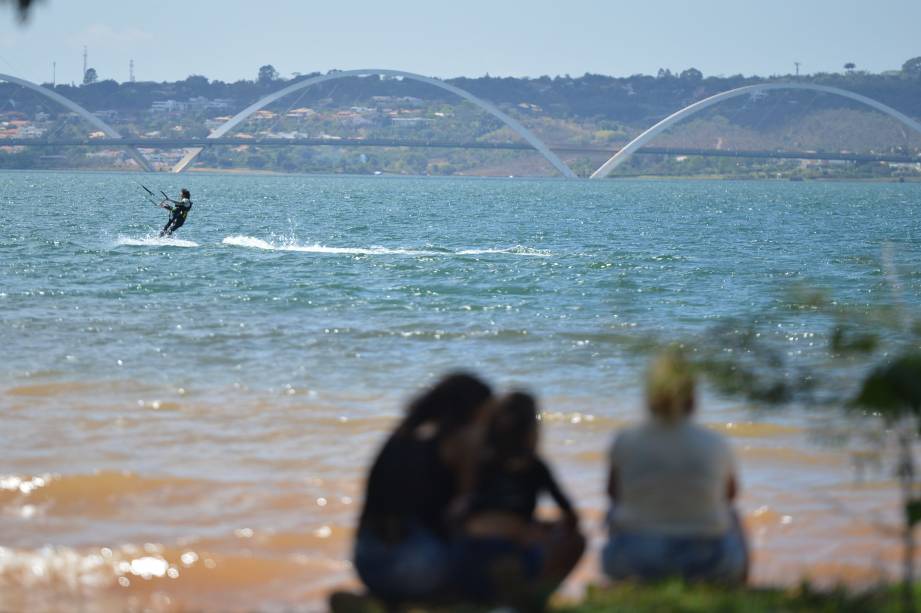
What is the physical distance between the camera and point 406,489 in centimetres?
505

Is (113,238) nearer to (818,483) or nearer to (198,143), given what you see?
(818,483)

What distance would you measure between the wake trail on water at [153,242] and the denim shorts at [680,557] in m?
32.2

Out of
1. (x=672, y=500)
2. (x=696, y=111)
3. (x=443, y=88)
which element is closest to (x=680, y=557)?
(x=672, y=500)

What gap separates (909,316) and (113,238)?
3683 centimetres

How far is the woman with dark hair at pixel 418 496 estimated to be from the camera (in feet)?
16.4

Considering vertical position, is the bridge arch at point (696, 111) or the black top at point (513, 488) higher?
the bridge arch at point (696, 111)

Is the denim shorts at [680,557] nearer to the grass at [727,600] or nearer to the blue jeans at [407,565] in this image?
the grass at [727,600]

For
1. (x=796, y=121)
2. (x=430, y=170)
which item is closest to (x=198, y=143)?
(x=430, y=170)

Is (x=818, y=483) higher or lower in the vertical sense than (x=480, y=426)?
lower

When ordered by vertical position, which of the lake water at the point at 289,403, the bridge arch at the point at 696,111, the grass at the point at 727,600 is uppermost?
the bridge arch at the point at 696,111

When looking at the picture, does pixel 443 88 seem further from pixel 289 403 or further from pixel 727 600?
pixel 727 600

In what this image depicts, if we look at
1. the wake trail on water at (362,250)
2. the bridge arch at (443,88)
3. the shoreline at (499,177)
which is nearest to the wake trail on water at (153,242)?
the wake trail on water at (362,250)

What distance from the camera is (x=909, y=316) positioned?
507 centimetres

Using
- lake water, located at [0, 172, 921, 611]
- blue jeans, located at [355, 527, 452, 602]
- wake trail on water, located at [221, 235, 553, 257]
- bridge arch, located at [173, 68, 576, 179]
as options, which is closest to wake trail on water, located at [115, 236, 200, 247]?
wake trail on water, located at [221, 235, 553, 257]
